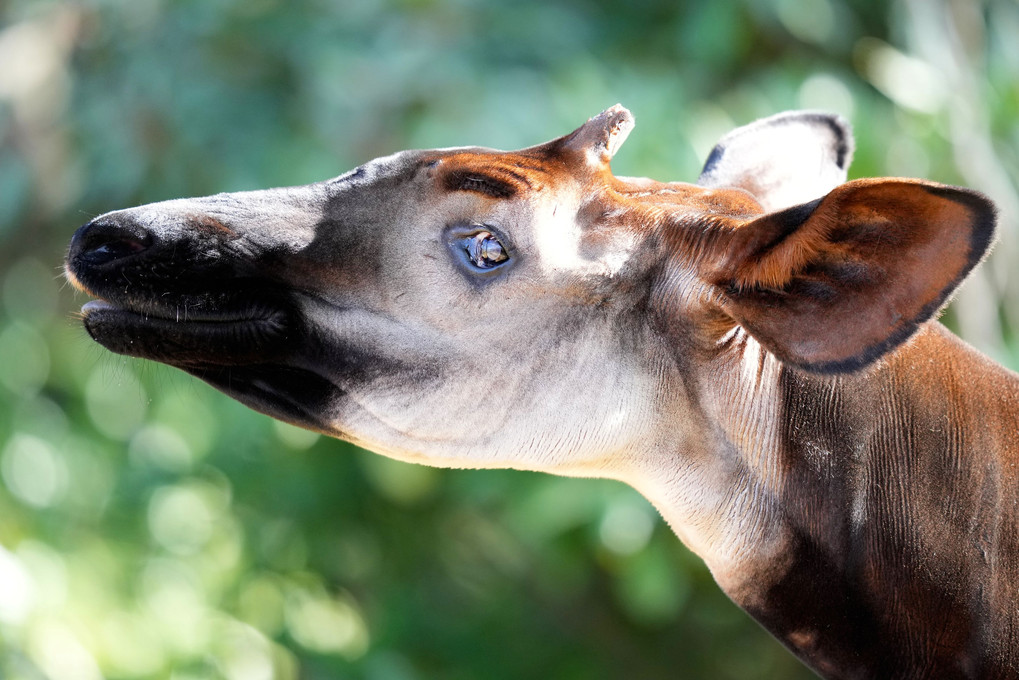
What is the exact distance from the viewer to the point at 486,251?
4.92ft

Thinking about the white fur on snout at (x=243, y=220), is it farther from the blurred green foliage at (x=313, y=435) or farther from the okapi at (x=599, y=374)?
the blurred green foliage at (x=313, y=435)

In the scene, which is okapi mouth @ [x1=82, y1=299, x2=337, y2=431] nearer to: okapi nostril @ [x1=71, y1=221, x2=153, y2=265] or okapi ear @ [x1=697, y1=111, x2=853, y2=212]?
okapi nostril @ [x1=71, y1=221, x2=153, y2=265]

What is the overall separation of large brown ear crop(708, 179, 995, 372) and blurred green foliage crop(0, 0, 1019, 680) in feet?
7.68

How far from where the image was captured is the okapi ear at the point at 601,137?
1584 mm

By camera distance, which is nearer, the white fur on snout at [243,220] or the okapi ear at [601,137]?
the white fur on snout at [243,220]

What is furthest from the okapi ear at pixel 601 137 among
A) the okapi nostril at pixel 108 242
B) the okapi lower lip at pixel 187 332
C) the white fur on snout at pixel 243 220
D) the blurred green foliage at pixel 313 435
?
the blurred green foliage at pixel 313 435

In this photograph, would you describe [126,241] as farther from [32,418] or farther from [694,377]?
[32,418]

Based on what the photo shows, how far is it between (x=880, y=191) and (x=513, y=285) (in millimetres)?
477

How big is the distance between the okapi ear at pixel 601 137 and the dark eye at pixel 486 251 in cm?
19

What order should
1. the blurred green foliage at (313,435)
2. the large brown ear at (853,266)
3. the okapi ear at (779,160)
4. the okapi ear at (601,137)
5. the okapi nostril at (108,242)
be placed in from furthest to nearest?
the blurred green foliage at (313,435) → the okapi ear at (779,160) → the okapi ear at (601,137) → the okapi nostril at (108,242) → the large brown ear at (853,266)

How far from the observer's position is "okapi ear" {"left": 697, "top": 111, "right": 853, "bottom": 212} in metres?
1.87

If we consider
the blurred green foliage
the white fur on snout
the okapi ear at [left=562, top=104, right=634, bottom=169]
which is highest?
the okapi ear at [left=562, top=104, right=634, bottom=169]

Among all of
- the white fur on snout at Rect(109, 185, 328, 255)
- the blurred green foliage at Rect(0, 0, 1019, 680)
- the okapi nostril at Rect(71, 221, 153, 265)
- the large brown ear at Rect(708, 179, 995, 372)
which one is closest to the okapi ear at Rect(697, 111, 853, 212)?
the large brown ear at Rect(708, 179, 995, 372)

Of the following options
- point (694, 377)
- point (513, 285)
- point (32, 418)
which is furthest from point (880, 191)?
point (32, 418)
